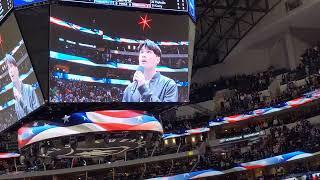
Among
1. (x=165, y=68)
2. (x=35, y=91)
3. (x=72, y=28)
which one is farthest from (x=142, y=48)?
(x=35, y=91)

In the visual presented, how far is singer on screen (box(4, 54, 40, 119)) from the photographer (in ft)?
52.5

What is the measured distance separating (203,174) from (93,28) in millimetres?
27773

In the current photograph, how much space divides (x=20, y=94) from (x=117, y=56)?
10.8ft

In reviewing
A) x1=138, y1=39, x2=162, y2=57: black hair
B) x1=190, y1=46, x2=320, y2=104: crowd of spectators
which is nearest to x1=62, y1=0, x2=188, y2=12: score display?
x1=138, y1=39, x2=162, y2=57: black hair

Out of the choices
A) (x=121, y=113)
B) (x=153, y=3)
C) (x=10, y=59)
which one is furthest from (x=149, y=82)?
(x=10, y=59)

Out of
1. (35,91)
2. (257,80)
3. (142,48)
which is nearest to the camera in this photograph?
(35,91)

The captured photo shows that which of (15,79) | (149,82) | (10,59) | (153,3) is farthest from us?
(153,3)

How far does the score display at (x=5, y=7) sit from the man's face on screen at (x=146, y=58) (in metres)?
4.29

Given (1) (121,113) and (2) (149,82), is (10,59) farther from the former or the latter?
(2) (149,82)

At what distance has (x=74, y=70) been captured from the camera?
15945mm

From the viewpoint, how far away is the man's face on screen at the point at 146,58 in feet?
56.6

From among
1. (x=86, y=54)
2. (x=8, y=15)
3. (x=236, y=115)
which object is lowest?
(x=236, y=115)

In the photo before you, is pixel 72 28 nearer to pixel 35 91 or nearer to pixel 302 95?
pixel 35 91

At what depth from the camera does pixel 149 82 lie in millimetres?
17281
